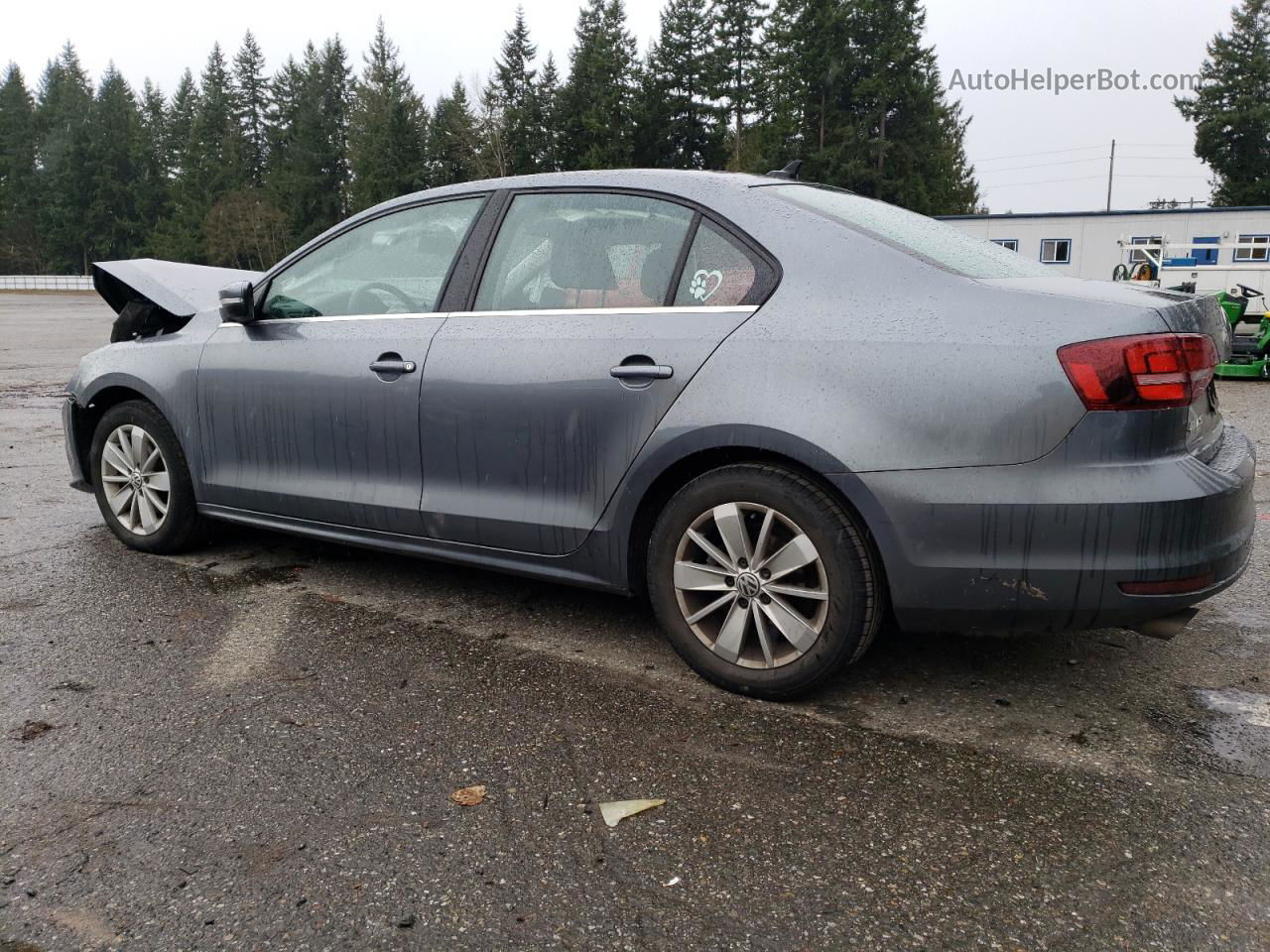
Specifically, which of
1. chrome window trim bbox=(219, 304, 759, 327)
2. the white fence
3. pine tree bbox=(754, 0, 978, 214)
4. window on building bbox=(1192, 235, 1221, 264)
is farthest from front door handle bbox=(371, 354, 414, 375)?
the white fence

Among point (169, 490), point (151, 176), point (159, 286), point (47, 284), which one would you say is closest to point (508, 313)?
point (169, 490)

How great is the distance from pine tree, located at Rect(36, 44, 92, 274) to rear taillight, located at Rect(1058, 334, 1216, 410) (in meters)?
101

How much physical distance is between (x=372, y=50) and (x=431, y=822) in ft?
280

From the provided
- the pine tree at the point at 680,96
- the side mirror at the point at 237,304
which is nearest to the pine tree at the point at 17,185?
the pine tree at the point at 680,96

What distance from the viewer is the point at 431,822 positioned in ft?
8.25

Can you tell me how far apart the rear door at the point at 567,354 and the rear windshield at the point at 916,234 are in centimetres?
33

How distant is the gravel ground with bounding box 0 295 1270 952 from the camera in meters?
2.16

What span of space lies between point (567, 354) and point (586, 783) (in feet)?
4.58

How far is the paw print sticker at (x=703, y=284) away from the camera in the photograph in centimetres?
327

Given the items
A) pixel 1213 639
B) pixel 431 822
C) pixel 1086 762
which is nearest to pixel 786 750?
pixel 1086 762

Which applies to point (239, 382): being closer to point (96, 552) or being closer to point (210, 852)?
point (96, 552)

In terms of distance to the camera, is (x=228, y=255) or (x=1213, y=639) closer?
(x=1213, y=639)

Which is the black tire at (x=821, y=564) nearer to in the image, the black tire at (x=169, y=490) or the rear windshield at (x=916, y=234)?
the rear windshield at (x=916, y=234)

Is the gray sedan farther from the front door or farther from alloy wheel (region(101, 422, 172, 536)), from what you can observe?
alloy wheel (region(101, 422, 172, 536))
